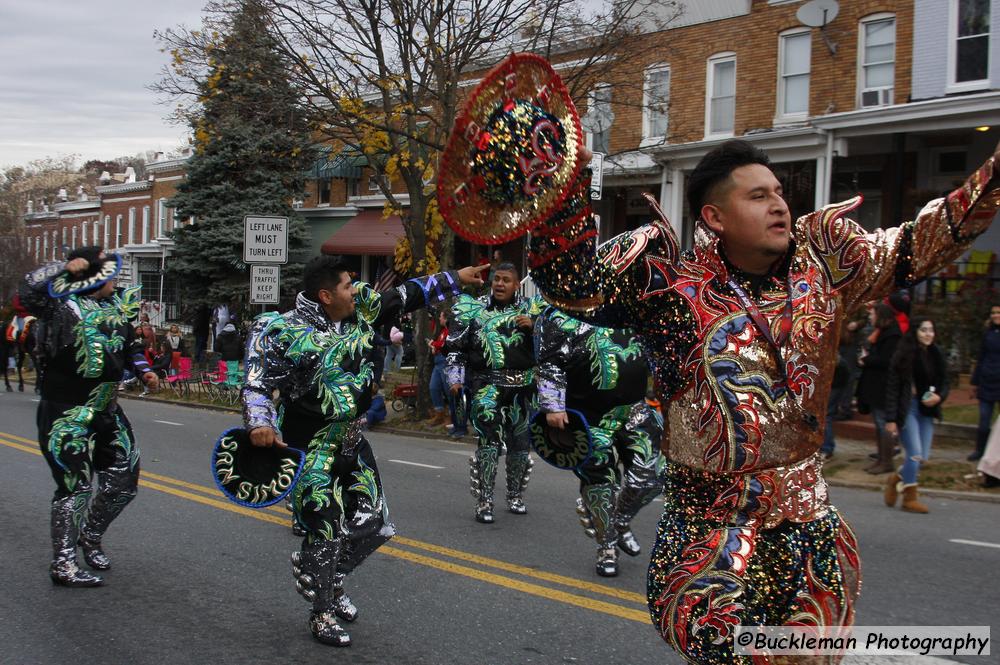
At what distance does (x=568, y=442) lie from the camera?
643 cm

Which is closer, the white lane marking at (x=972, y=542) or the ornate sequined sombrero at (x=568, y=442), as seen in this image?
the ornate sequined sombrero at (x=568, y=442)

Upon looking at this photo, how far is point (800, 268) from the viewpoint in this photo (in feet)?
8.99

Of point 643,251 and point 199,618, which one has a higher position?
point 643,251

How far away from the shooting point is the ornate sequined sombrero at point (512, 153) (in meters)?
2.30

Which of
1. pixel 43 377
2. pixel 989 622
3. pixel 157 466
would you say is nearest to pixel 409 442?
pixel 157 466

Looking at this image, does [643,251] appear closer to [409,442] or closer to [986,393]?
[986,393]

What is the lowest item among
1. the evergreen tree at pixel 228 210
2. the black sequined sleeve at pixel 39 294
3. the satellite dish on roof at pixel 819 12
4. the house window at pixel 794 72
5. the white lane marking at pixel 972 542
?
the white lane marking at pixel 972 542

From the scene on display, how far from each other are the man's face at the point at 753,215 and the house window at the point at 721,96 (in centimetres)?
1905

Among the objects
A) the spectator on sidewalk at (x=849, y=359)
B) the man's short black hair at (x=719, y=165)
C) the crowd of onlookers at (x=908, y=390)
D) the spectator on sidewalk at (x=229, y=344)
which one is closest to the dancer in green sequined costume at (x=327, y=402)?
the man's short black hair at (x=719, y=165)

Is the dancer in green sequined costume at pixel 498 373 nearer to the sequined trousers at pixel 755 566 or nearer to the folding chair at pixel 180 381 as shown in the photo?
the sequined trousers at pixel 755 566

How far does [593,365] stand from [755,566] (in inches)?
159

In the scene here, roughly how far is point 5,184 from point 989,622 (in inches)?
3030

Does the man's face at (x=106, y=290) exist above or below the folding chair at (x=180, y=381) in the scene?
above

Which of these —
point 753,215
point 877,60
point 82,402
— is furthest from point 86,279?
point 877,60
